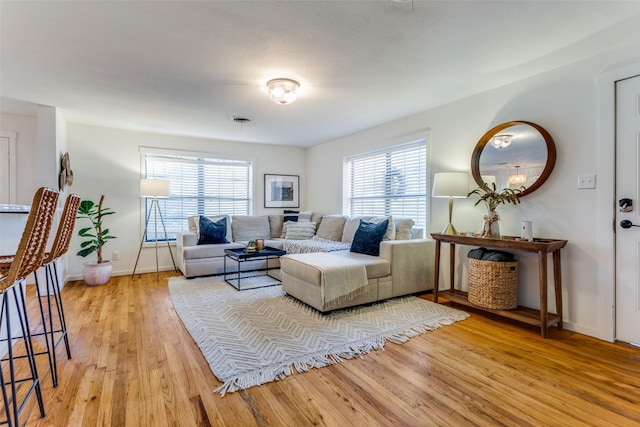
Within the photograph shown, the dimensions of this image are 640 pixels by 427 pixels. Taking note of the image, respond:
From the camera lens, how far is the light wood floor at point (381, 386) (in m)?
1.53

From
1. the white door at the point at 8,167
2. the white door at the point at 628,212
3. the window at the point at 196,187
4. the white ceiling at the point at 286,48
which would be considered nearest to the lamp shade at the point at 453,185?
the white ceiling at the point at 286,48

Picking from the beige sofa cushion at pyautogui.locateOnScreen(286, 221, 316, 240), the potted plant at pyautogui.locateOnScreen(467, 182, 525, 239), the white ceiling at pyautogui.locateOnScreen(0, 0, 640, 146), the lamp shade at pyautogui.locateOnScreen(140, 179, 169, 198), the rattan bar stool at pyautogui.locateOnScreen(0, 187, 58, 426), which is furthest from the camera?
the beige sofa cushion at pyautogui.locateOnScreen(286, 221, 316, 240)

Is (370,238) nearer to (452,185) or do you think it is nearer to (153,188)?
(452,185)

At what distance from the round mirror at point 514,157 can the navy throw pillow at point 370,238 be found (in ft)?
3.78

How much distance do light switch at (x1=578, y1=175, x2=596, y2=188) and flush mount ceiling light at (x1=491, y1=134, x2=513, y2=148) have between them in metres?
0.68

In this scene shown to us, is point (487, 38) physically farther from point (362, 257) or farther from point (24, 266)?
point (24, 266)

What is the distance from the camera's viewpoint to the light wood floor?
1.53 m

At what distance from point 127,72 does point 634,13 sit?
3.76 metres

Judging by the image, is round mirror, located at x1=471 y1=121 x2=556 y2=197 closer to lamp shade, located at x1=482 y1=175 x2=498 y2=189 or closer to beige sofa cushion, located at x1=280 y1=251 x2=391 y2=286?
lamp shade, located at x1=482 y1=175 x2=498 y2=189

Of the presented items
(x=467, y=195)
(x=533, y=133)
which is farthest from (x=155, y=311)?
(x=533, y=133)

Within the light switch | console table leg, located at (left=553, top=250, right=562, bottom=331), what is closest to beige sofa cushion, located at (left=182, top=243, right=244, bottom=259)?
console table leg, located at (left=553, top=250, right=562, bottom=331)

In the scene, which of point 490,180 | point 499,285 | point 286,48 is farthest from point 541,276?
point 286,48

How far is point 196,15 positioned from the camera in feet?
6.24

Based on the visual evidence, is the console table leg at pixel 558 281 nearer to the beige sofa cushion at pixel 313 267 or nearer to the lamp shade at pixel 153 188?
the beige sofa cushion at pixel 313 267
